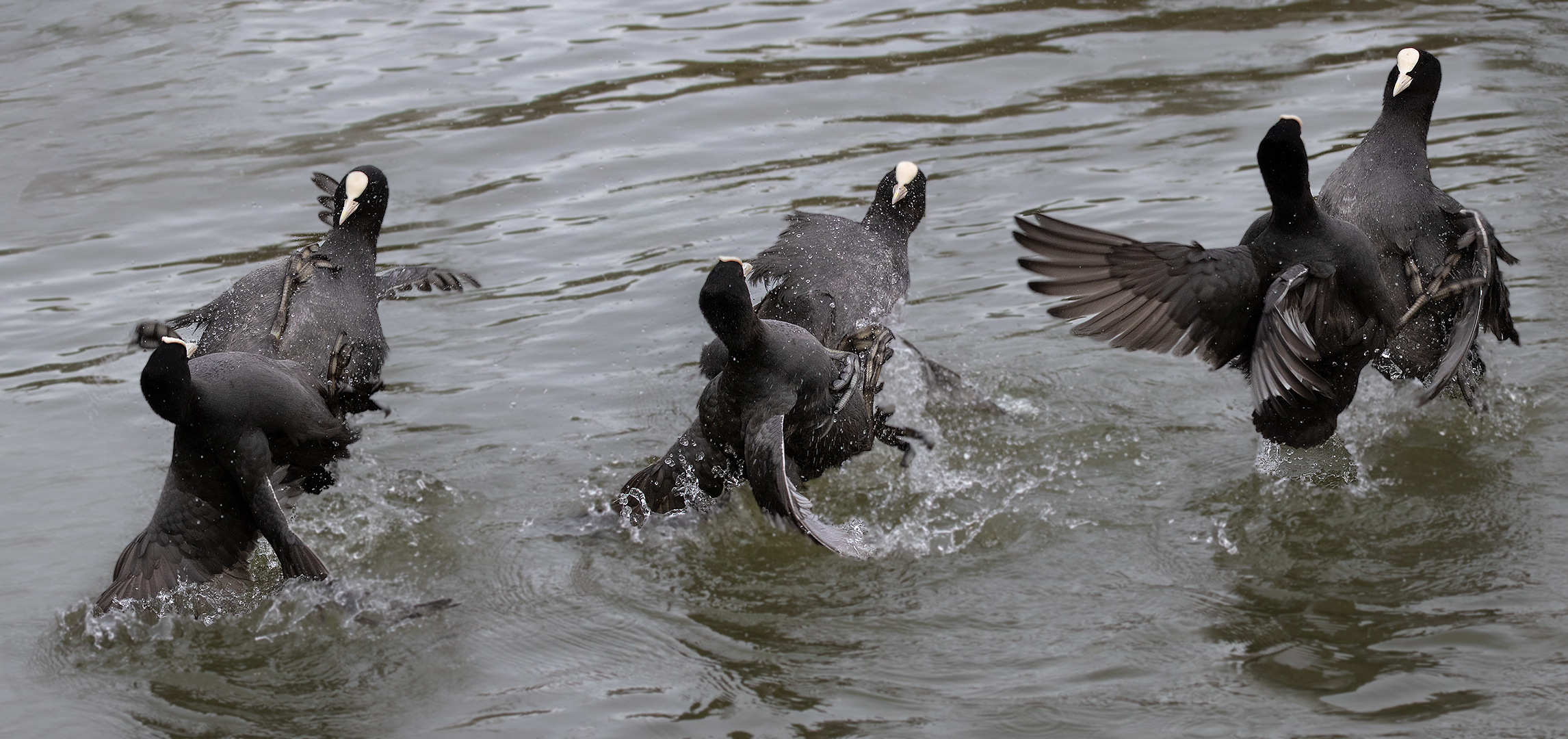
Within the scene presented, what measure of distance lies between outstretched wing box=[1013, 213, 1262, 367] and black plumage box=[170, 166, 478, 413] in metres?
2.43

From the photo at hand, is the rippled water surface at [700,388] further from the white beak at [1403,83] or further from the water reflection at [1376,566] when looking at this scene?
the white beak at [1403,83]

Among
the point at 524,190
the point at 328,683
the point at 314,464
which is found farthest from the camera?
the point at 524,190

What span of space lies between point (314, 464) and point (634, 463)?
1244 mm

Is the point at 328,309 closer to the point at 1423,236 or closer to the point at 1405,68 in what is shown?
the point at 1423,236

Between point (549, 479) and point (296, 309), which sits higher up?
point (296, 309)

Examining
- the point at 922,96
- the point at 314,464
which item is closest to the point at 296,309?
the point at 314,464

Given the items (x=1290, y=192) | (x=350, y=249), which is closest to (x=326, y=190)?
(x=350, y=249)

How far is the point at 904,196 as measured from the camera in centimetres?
636

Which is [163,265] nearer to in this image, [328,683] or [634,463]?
[634,463]

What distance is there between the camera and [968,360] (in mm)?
6340

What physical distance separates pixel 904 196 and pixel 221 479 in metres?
3.11

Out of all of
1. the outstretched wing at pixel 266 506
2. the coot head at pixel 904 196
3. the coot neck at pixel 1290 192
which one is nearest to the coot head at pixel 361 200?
the outstretched wing at pixel 266 506

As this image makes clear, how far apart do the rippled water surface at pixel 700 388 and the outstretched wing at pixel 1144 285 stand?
69 cm

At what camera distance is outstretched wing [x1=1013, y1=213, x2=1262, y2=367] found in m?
4.80
